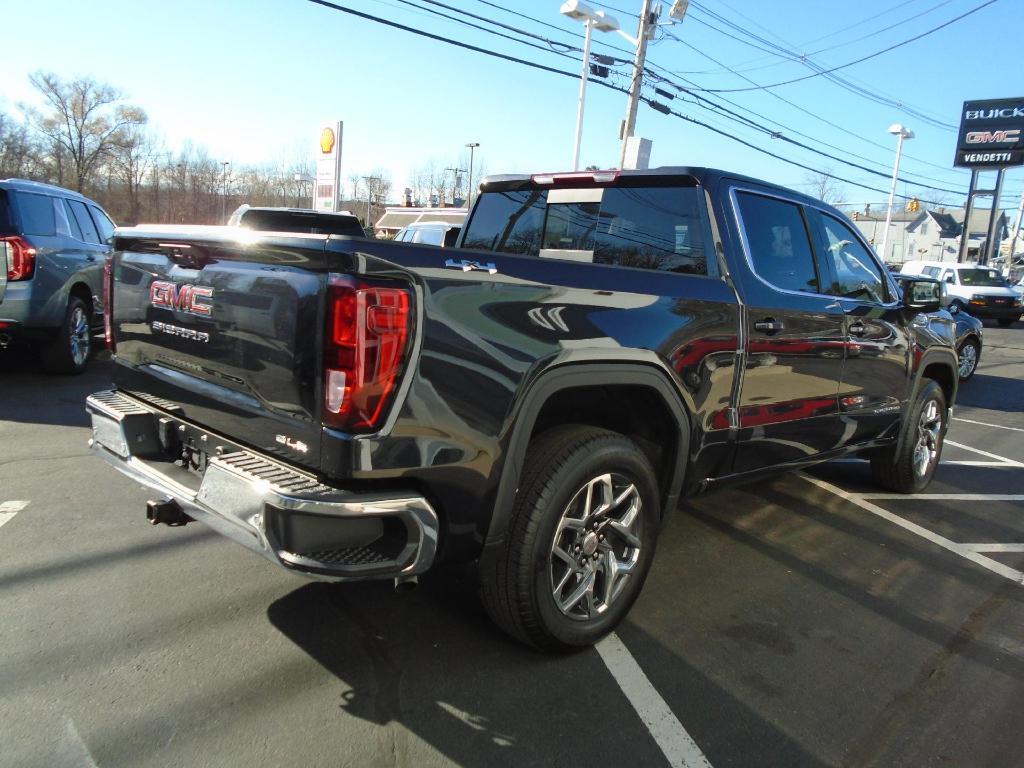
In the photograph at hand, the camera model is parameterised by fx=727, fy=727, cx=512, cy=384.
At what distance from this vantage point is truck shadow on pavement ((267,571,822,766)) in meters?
2.40

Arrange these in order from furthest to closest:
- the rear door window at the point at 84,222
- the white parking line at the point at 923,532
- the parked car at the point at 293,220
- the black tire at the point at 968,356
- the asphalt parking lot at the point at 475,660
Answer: the black tire at the point at 968,356 → the rear door window at the point at 84,222 → the parked car at the point at 293,220 → the white parking line at the point at 923,532 → the asphalt parking lot at the point at 475,660

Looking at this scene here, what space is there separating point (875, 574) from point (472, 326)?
2963mm

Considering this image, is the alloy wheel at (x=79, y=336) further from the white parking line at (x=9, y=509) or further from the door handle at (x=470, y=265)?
the door handle at (x=470, y=265)

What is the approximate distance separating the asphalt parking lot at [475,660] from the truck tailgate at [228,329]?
0.89 metres

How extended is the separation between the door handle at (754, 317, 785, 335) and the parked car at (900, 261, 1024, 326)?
869 inches

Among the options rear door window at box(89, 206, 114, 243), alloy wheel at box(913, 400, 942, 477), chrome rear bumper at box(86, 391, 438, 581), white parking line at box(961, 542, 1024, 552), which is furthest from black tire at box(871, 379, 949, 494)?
rear door window at box(89, 206, 114, 243)

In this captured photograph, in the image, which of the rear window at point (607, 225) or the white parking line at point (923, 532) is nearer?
the rear window at point (607, 225)

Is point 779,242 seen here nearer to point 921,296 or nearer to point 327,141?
point 921,296

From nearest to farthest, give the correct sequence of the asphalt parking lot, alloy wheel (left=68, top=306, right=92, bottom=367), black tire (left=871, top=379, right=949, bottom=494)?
the asphalt parking lot, black tire (left=871, top=379, right=949, bottom=494), alloy wheel (left=68, top=306, right=92, bottom=367)

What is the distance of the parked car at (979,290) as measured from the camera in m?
23.4

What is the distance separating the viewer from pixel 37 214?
6902 millimetres

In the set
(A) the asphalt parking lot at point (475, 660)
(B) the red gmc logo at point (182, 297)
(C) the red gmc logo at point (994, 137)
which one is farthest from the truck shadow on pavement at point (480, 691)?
(C) the red gmc logo at point (994, 137)

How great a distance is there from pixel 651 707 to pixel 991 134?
156 ft

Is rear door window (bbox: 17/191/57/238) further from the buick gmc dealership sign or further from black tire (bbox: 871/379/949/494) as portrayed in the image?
the buick gmc dealership sign
